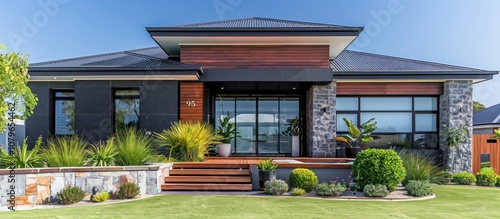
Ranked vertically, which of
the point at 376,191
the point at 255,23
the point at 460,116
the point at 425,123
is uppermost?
the point at 255,23

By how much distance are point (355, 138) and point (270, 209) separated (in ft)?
26.0

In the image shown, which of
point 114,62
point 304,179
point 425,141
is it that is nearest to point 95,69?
point 114,62

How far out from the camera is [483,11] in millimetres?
14484

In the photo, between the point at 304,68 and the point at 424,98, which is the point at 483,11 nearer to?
the point at 424,98

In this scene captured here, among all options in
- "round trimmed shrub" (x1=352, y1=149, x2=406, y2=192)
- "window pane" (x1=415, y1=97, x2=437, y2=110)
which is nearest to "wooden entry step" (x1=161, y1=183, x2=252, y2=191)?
"round trimmed shrub" (x1=352, y1=149, x2=406, y2=192)

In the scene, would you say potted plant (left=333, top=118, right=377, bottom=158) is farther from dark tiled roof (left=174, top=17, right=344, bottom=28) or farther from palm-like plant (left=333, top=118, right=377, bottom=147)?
dark tiled roof (left=174, top=17, right=344, bottom=28)

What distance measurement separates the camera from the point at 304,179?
10031 millimetres

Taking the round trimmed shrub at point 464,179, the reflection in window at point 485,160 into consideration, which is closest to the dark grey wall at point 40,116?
the round trimmed shrub at point 464,179

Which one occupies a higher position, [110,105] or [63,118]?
[110,105]

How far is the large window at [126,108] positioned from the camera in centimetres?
1433

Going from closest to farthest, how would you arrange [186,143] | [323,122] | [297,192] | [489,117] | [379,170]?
[297,192]
[379,170]
[186,143]
[323,122]
[489,117]

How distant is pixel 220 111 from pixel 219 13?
4.73 metres

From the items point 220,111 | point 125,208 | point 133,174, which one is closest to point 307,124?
point 220,111

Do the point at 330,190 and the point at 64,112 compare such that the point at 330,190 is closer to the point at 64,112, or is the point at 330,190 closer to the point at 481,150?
the point at 481,150
